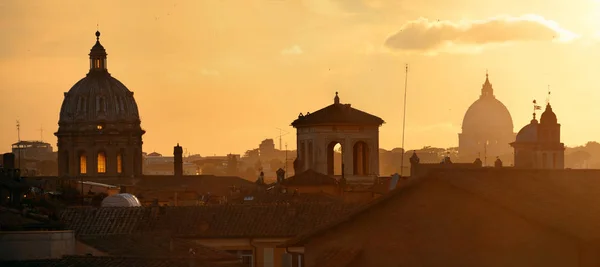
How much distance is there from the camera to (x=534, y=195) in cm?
3092

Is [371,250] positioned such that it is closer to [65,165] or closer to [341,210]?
[341,210]

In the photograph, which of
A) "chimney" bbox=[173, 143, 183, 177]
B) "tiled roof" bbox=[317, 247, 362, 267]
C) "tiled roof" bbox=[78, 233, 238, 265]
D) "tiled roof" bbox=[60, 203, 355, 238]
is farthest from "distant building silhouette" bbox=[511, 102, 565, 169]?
"tiled roof" bbox=[317, 247, 362, 267]

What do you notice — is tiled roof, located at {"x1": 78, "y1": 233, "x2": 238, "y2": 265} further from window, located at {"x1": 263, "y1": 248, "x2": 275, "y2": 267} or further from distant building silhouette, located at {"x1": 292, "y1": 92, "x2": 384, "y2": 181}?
distant building silhouette, located at {"x1": 292, "y1": 92, "x2": 384, "y2": 181}

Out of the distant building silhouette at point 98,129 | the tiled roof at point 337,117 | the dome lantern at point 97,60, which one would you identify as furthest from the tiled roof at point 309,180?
the dome lantern at point 97,60

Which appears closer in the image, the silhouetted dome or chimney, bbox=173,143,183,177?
the silhouetted dome

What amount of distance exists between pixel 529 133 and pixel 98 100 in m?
64.1

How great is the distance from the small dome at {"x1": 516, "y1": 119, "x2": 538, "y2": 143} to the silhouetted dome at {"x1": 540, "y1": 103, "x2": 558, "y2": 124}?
3.56 ft

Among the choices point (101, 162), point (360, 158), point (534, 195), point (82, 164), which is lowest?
point (534, 195)

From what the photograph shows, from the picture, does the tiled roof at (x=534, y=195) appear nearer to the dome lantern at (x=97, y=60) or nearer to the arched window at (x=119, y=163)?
the arched window at (x=119, y=163)

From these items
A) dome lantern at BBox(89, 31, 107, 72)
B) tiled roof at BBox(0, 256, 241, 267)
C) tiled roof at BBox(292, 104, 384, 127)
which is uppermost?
dome lantern at BBox(89, 31, 107, 72)

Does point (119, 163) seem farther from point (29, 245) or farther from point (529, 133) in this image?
point (29, 245)

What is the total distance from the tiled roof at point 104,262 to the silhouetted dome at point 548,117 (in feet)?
274

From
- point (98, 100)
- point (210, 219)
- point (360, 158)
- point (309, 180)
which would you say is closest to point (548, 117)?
point (360, 158)

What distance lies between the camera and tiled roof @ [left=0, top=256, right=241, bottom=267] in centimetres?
3841
